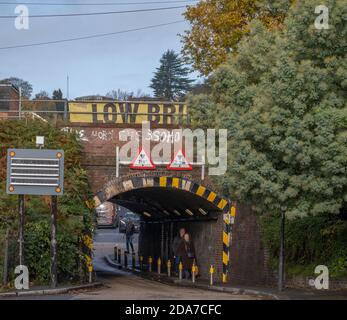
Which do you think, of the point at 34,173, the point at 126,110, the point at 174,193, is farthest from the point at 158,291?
the point at 174,193

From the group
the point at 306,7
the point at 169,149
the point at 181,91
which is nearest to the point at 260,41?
the point at 306,7

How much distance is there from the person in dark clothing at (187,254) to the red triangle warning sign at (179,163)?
415 centimetres

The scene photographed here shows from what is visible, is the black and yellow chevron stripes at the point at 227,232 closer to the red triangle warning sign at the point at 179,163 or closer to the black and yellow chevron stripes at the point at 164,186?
the black and yellow chevron stripes at the point at 164,186

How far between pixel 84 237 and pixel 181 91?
2768 inches

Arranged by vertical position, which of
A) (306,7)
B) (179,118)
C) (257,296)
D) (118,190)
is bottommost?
(257,296)

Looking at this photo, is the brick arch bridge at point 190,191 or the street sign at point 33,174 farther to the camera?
the brick arch bridge at point 190,191

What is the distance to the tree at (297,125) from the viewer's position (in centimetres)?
2014

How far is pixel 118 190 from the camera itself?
32.0 meters

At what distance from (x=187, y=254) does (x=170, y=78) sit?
6723 centimetres

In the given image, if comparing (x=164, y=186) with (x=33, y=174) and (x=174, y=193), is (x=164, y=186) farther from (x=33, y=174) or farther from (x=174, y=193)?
(x=33, y=174)

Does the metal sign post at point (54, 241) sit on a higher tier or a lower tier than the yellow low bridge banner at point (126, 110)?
lower

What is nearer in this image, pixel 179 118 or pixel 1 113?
pixel 179 118

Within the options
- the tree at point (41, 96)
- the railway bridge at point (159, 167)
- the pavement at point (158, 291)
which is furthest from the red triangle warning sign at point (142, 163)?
the tree at point (41, 96)
